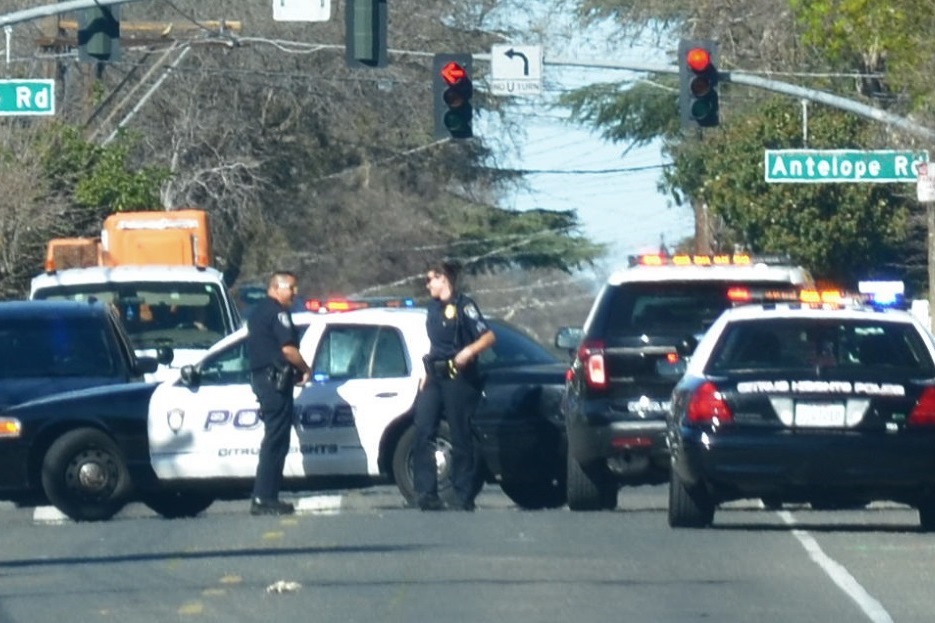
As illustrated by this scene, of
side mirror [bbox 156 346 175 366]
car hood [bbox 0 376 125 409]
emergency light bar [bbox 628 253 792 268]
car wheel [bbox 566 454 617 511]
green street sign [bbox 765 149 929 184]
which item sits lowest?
car wheel [bbox 566 454 617 511]

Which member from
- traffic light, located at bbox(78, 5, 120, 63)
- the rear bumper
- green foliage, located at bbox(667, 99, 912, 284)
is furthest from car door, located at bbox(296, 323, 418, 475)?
green foliage, located at bbox(667, 99, 912, 284)

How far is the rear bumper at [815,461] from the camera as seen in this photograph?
1366 cm

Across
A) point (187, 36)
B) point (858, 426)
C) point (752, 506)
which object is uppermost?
point (187, 36)

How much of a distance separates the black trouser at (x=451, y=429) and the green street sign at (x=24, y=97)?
9.72 m

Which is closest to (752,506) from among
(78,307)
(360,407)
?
(360,407)

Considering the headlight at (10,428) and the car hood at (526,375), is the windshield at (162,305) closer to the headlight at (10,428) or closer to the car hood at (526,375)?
the car hood at (526,375)

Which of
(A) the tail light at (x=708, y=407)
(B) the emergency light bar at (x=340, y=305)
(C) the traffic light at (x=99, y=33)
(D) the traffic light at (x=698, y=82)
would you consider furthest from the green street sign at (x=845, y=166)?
(A) the tail light at (x=708, y=407)

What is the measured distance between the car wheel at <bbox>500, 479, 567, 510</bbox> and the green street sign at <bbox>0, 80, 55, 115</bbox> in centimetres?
915

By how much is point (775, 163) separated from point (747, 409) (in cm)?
1538

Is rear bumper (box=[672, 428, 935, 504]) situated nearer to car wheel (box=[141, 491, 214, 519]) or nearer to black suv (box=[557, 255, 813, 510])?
black suv (box=[557, 255, 813, 510])

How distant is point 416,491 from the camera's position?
16.0 m

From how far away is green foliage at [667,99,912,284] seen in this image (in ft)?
127

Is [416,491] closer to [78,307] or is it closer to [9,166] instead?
[78,307]

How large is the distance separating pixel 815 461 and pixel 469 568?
2.71 metres
